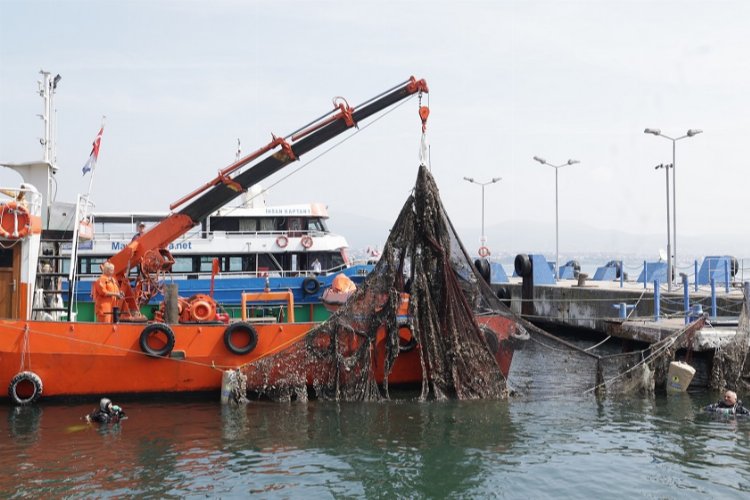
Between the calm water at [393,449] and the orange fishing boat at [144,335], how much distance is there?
55 centimetres

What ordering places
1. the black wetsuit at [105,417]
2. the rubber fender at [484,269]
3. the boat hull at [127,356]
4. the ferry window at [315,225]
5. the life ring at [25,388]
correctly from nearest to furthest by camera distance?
1. the black wetsuit at [105,417]
2. the life ring at [25,388]
3. the boat hull at [127,356]
4. the rubber fender at [484,269]
5. the ferry window at [315,225]

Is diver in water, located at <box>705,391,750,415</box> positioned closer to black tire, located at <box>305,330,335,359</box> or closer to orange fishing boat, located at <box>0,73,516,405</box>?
orange fishing boat, located at <box>0,73,516,405</box>

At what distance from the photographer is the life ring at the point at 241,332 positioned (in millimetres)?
14844

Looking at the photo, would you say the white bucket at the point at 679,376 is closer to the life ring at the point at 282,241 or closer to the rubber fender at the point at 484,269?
the rubber fender at the point at 484,269

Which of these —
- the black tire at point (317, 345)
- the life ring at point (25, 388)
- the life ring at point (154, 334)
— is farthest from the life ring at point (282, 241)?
the life ring at point (25, 388)

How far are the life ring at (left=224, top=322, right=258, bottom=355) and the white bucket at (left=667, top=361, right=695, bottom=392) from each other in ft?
29.0

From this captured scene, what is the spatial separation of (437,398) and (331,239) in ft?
41.9

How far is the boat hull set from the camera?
14.2 m

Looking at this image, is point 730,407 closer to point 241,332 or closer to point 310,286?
point 241,332

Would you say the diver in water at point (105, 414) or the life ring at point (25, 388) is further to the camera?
the life ring at point (25, 388)

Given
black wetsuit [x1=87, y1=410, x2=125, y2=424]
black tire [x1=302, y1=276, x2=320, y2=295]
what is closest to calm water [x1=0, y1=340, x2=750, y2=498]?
black wetsuit [x1=87, y1=410, x2=125, y2=424]

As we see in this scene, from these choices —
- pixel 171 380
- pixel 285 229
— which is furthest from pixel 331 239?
pixel 171 380

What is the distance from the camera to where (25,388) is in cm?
1424

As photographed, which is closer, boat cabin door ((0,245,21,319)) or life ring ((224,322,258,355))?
life ring ((224,322,258,355))
